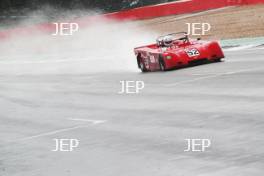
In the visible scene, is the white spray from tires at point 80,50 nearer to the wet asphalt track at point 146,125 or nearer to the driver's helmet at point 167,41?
the driver's helmet at point 167,41

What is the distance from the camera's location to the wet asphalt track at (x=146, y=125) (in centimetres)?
931

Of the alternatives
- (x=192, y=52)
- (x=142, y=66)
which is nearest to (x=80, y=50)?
(x=142, y=66)

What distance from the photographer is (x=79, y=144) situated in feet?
38.5

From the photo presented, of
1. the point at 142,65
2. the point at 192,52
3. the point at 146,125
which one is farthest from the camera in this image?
the point at 142,65

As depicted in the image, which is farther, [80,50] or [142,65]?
[80,50]

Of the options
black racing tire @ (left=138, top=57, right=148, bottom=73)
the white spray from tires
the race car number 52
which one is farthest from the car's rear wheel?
the race car number 52

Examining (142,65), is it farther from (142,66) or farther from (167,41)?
(167,41)

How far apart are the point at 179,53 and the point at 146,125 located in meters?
9.15

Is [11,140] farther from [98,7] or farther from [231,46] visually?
[98,7]

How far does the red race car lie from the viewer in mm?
21609

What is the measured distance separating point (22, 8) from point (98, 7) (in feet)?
18.3

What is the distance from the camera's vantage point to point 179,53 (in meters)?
21.7

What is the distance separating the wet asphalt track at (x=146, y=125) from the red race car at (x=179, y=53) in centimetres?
29

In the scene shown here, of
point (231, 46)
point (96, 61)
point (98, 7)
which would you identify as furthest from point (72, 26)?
point (231, 46)
